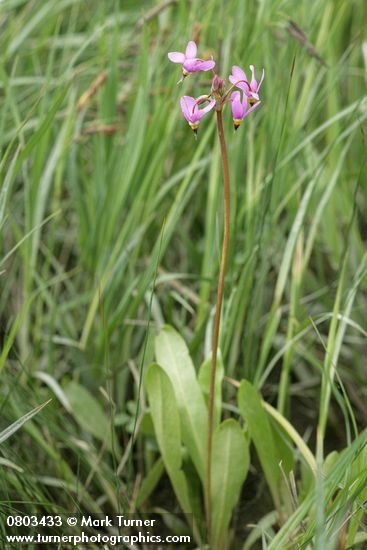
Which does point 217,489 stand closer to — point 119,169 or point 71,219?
point 119,169

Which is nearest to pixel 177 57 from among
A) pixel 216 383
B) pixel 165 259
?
pixel 216 383

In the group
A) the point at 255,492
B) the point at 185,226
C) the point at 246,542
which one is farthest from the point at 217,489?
the point at 185,226

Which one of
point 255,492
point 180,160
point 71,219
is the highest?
point 180,160

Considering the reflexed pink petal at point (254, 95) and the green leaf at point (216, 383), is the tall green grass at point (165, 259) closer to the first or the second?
the green leaf at point (216, 383)

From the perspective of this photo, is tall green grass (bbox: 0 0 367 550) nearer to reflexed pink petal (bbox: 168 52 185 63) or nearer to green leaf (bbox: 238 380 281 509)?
green leaf (bbox: 238 380 281 509)

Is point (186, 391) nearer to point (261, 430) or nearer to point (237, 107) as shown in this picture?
point (261, 430)
